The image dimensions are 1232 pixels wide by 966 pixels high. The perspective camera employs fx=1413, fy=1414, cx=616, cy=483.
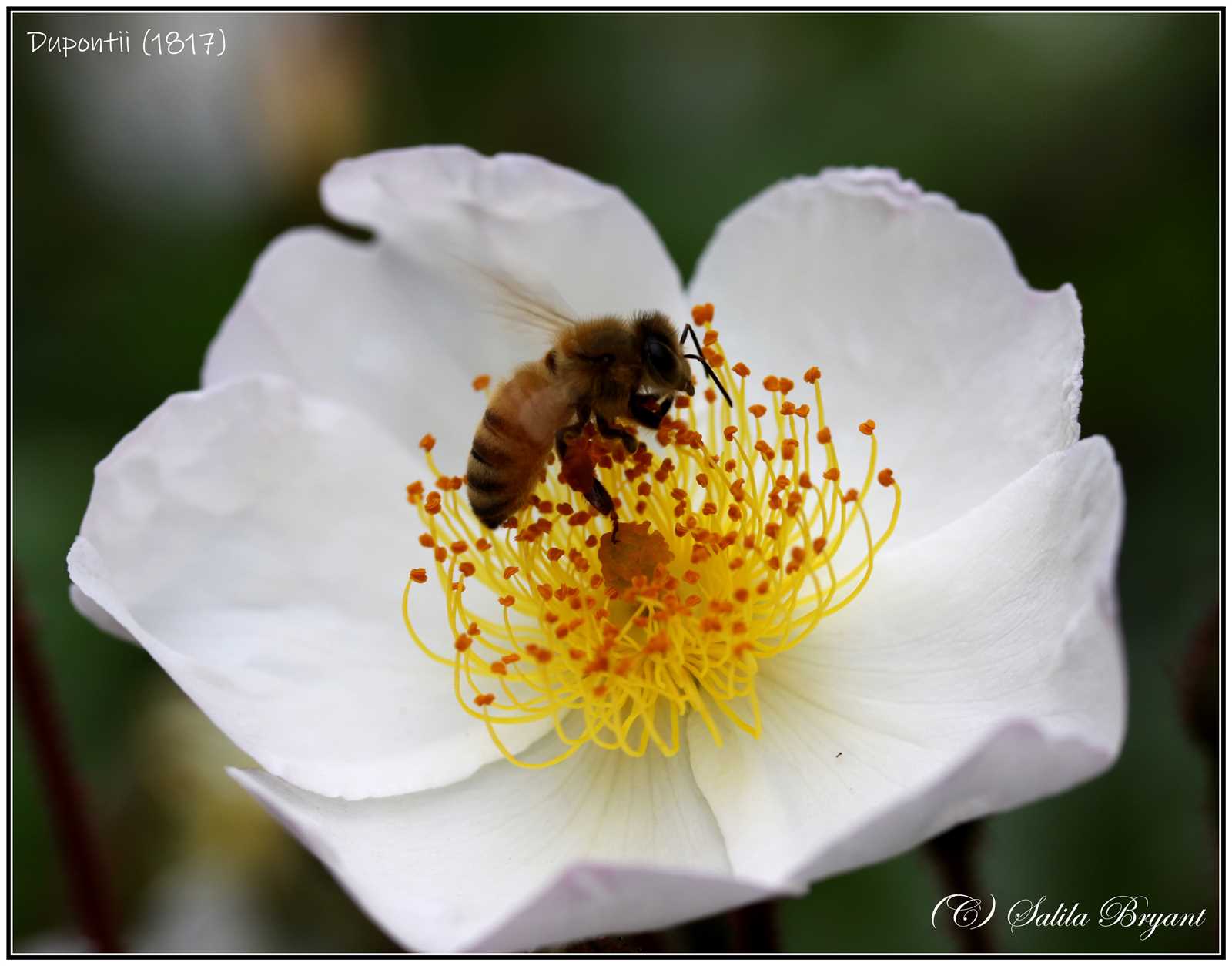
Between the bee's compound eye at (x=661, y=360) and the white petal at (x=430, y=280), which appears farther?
the white petal at (x=430, y=280)

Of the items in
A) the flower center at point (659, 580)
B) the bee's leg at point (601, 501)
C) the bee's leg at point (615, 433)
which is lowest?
the flower center at point (659, 580)

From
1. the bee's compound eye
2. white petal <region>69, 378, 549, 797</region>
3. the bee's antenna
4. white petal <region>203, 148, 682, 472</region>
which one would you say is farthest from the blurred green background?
the bee's compound eye

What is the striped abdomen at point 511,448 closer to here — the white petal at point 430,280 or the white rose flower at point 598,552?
the white rose flower at point 598,552

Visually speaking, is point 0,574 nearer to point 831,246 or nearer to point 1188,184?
point 831,246

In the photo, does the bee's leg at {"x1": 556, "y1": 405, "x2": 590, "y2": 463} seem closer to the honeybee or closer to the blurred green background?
the honeybee

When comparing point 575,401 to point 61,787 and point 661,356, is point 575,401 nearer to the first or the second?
point 661,356

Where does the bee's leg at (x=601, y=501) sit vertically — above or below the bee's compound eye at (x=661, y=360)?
below

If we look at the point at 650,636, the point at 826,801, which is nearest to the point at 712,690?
the point at 650,636

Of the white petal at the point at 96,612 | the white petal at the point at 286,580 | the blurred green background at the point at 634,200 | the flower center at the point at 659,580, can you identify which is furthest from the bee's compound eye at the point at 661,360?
the blurred green background at the point at 634,200
